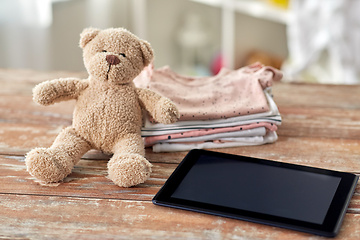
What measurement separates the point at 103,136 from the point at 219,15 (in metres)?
2.10

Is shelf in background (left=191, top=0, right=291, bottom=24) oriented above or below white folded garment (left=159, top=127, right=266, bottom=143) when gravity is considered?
above

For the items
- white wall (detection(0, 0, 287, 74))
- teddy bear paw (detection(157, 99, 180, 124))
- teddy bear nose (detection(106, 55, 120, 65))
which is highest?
teddy bear nose (detection(106, 55, 120, 65))

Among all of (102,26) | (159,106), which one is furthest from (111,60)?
(102,26)

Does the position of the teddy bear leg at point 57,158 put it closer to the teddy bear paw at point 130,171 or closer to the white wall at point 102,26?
the teddy bear paw at point 130,171

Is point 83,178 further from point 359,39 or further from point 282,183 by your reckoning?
point 359,39

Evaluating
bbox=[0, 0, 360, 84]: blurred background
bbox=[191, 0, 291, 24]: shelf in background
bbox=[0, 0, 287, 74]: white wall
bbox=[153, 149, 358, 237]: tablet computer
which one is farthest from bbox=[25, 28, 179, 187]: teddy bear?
bbox=[191, 0, 291, 24]: shelf in background

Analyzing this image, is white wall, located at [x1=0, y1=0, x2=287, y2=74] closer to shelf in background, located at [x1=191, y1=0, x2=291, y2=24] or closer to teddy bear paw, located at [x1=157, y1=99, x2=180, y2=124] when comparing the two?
shelf in background, located at [x1=191, y1=0, x2=291, y2=24]

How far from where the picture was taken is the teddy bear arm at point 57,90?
67 cm

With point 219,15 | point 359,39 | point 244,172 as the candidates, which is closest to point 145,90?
point 244,172

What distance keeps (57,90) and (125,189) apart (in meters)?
0.23

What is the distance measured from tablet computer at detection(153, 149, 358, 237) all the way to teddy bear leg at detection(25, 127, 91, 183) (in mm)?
173

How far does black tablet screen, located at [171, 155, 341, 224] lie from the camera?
54cm

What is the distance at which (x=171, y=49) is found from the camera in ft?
9.13

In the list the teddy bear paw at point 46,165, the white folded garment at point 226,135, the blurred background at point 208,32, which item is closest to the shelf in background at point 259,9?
the blurred background at point 208,32
